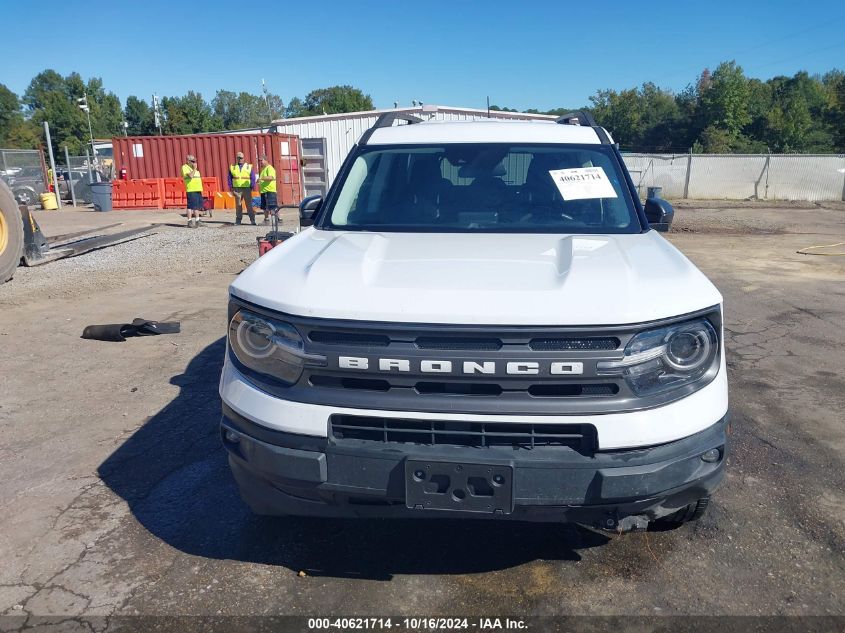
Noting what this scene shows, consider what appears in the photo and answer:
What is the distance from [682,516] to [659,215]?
6.51 ft

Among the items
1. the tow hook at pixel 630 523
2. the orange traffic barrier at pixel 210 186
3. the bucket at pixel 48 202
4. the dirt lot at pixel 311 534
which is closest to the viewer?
the tow hook at pixel 630 523

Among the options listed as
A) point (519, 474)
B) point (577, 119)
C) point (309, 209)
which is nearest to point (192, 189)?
point (309, 209)

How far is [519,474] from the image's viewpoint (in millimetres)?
2455

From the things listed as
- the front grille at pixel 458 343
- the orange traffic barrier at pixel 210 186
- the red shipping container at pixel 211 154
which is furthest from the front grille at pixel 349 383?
the orange traffic barrier at pixel 210 186

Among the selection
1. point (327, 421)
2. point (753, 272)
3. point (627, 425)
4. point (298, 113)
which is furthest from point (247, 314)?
point (298, 113)

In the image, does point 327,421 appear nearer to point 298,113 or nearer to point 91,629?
point 91,629

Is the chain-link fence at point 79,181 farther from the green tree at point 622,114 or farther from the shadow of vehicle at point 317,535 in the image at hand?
the green tree at point 622,114

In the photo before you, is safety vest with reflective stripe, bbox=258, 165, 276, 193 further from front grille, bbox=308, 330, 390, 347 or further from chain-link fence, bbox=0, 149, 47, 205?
front grille, bbox=308, 330, 390, 347

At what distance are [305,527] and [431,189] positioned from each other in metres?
2.09

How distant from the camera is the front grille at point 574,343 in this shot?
2500mm

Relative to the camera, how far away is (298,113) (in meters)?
123

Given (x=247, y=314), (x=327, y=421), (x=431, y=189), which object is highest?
(x=431, y=189)

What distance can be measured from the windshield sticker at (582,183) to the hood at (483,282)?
569mm

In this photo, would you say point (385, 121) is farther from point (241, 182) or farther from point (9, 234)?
point (241, 182)
